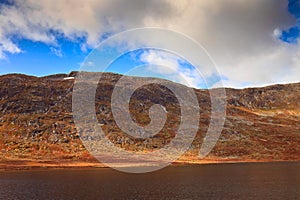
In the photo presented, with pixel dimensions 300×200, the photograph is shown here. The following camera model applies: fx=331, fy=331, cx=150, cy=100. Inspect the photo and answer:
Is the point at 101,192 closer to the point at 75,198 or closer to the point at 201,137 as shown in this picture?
the point at 75,198

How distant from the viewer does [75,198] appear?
53.0 m

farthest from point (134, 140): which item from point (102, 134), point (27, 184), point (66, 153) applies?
point (27, 184)

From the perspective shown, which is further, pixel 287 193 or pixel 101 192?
pixel 101 192

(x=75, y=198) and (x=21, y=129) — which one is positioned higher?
(x=21, y=129)

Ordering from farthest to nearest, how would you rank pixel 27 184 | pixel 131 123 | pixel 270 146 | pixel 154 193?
pixel 131 123
pixel 270 146
pixel 27 184
pixel 154 193

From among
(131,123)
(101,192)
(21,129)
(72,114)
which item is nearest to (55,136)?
(21,129)

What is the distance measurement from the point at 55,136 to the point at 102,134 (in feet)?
77.4

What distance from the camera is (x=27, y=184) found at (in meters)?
71.7

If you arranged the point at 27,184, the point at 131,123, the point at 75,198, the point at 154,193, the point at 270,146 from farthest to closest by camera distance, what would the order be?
the point at 131,123 < the point at 270,146 < the point at 27,184 < the point at 154,193 < the point at 75,198

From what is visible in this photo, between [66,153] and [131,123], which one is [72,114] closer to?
[131,123]

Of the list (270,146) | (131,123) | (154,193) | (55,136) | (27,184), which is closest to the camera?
(154,193)

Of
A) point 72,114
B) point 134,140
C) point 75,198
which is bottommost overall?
point 75,198

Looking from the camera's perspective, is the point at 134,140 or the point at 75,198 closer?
the point at 75,198

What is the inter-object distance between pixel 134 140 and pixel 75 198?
11602 cm
